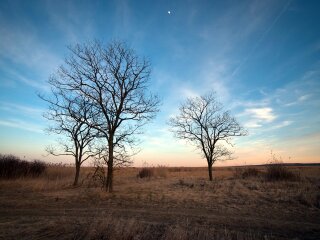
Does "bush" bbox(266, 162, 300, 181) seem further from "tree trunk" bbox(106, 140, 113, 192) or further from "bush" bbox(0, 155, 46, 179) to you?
"bush" bbox(0, 155, 46, 179)

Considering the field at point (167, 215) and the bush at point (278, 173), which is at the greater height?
the bush at point (278, 173)

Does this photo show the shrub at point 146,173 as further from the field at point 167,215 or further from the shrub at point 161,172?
the field at point 167,215

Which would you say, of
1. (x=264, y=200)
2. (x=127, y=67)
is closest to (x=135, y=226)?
(x=264, y=200)

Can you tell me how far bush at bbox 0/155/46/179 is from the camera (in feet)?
80.9

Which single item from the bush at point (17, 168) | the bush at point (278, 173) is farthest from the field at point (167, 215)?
the bush at point (17, 168)

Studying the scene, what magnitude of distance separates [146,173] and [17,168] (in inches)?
563

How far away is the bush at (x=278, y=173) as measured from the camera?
21.2 meters

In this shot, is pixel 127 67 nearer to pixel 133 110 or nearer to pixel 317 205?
pixel 133 110

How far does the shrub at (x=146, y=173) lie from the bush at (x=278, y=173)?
14522 mm

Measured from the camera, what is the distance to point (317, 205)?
11453 millimetres

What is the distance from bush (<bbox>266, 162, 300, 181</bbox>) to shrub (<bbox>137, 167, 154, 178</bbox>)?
572 inches

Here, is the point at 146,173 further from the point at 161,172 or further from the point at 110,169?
the point at 110,169

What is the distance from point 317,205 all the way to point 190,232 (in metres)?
7.57

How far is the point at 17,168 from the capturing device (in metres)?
26.2
